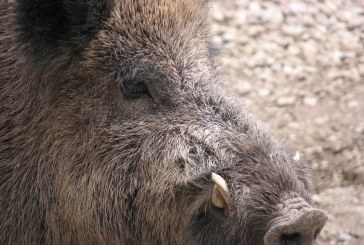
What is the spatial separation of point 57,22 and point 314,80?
493 centimetres

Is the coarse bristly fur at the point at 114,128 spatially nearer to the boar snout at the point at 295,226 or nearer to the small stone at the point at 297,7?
the boar snout at the point at 295,226

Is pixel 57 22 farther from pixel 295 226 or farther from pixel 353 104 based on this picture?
pixel 353 104

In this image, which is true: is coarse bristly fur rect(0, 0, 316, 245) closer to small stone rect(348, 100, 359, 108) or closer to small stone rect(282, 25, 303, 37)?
small stone rect(348, 100, 359, 108)

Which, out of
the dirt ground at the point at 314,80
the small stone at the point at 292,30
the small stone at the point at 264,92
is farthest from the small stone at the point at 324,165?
the small stone at the point at 292,30

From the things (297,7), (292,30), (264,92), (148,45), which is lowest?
(264,92)

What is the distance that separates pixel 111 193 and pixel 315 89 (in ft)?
15.7

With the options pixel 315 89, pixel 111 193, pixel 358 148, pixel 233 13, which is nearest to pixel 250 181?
pixel 111 193

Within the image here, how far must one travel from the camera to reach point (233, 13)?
11148 millimetres

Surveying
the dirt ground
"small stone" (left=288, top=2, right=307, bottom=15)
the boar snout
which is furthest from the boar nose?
"small stone" (left=288, top=2, right=307, bottom=15)

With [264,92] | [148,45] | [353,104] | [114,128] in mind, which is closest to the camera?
[114,128]

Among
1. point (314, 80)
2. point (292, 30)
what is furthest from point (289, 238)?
point (292, 30)

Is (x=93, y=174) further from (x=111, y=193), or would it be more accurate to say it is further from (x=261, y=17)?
(x=261, y=17)

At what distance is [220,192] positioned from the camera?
17.0 feet

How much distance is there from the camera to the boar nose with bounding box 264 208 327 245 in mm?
4926
